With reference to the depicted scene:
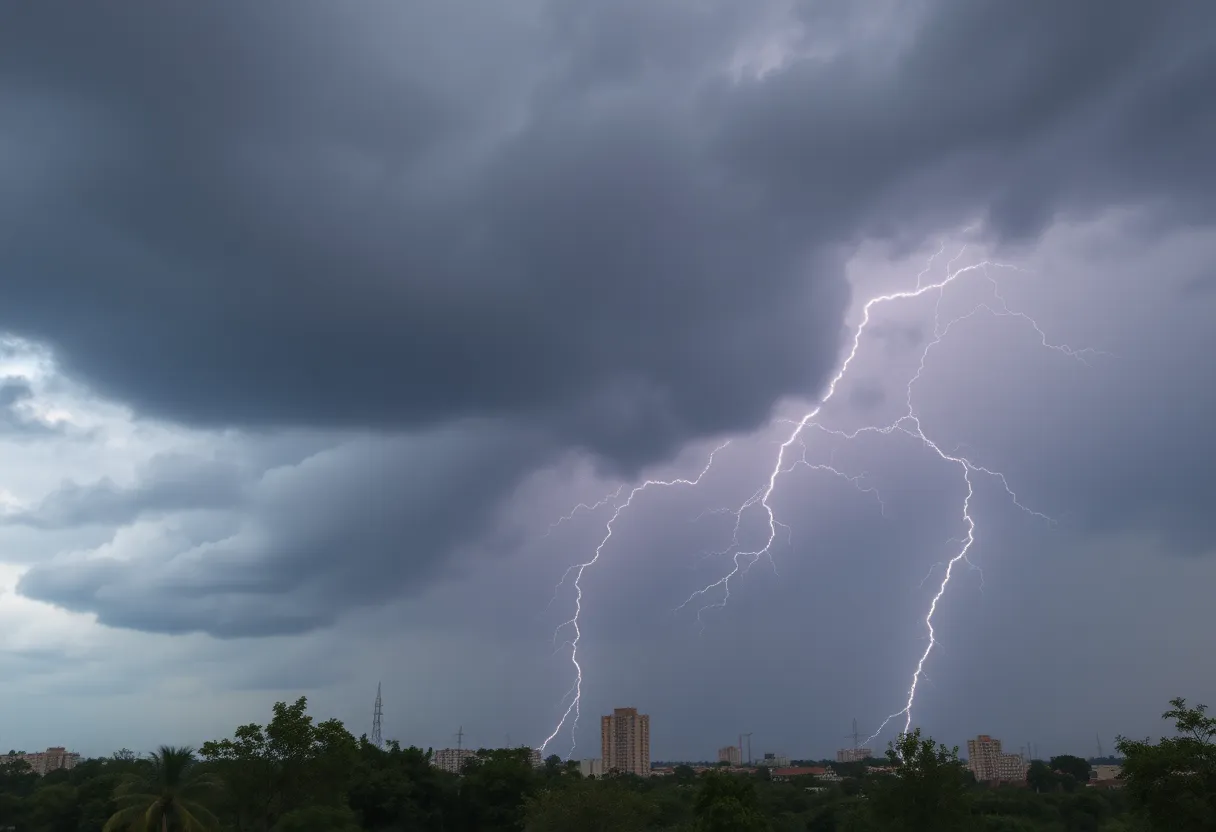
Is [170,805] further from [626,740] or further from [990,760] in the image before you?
[990,760]

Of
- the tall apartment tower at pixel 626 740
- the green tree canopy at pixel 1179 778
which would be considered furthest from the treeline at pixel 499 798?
the tall apartment tower at pixel 626 740

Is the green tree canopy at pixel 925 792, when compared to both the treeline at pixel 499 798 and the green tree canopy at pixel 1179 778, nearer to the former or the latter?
the treeline at pixel 499 798

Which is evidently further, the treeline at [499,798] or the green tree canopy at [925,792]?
the green tree canopy at [925,792]

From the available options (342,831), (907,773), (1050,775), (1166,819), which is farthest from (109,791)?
(1050,775)

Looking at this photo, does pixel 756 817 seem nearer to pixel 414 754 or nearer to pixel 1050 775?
pixel 414 754

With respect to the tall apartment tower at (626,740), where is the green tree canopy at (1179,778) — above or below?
above

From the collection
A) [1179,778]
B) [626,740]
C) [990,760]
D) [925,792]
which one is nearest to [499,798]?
[925,792]
